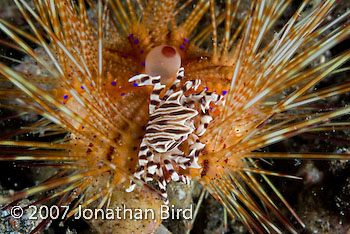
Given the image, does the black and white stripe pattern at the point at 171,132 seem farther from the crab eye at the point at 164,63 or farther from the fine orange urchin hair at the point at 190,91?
the crab eye at the point at 164,63

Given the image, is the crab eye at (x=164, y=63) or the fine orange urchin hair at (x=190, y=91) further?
the crab eye at (x=164, y=63)

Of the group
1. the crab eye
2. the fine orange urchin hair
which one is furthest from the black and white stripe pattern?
the crab eye

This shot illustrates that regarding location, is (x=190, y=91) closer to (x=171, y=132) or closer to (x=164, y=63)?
(x=164, y=63)

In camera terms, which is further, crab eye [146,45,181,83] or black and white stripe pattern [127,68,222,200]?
crab eye [146,45,181,83]

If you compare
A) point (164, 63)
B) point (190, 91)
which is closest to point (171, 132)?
point (190, 91)

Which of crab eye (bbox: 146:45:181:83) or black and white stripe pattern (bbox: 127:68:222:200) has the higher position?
crab eye (bbox: 146:45:181:83)

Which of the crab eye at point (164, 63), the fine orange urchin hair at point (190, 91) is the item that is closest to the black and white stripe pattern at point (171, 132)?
the fine orange urchin hair at point (190, 91)

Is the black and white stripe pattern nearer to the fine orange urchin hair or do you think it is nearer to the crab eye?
the fine orange urchin hair
